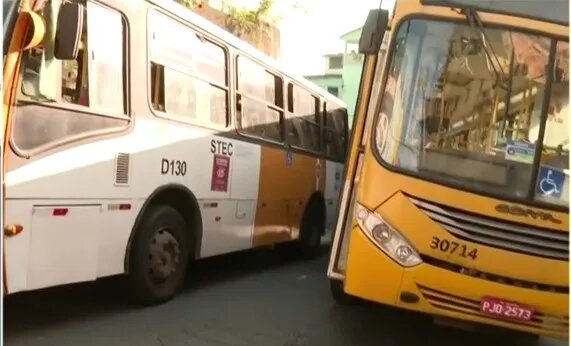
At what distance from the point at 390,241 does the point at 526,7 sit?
199cm

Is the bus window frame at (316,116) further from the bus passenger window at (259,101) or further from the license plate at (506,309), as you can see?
the license plate at (506,309)

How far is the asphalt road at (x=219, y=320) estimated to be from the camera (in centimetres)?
576

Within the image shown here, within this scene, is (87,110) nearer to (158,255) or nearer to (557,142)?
(158,255)

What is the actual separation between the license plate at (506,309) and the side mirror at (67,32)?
331cm

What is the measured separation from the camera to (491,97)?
Answer: 17.6ft

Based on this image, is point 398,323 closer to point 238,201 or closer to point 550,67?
point 238,201

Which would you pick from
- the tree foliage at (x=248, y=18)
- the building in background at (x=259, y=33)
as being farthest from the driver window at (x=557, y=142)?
the tree foliage at (x=248, y=18)

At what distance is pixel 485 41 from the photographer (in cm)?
534

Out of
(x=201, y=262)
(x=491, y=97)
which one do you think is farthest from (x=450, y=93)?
(x=201, y=262)

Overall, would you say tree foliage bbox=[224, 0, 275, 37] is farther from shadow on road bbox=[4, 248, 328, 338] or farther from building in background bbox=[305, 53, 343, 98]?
building in background bbox=[305, 53, 343, 98]

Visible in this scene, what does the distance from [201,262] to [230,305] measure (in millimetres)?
2677

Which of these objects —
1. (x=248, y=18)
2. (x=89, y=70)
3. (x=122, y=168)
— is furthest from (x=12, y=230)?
(x=248, y=18)

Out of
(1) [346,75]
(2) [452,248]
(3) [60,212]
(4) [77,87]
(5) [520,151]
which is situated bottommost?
(2) [452,248]

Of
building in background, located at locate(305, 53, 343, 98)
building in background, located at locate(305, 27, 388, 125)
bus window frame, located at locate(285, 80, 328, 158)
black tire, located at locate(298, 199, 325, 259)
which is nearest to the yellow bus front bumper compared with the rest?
bus window frame, located at locate(285, 80, 328, 158)
